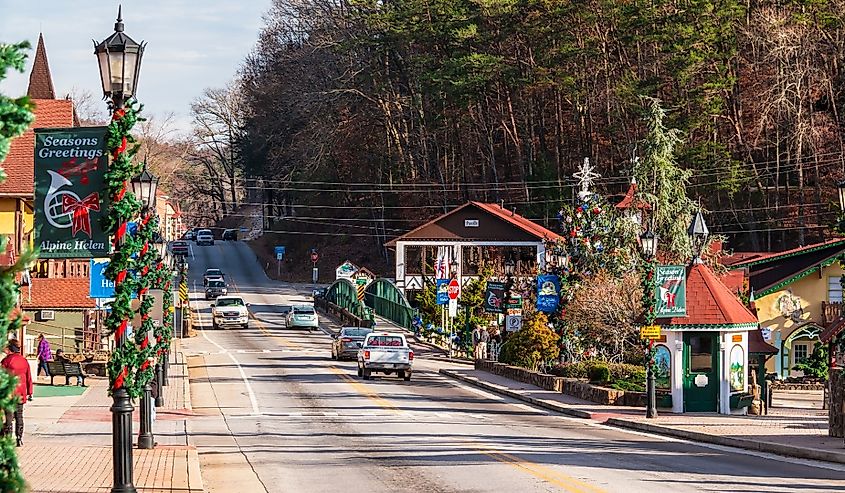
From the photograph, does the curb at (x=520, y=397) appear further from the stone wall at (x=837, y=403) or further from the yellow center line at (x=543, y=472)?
the yellow center line at (x=543, y=472)

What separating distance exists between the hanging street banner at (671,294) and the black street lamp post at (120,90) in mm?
20031

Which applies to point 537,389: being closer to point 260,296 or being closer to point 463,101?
point 463,101

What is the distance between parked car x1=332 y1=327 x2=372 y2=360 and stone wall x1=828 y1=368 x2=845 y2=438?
32.6 meters

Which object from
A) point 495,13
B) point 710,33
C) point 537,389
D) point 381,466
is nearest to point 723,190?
point 710,33

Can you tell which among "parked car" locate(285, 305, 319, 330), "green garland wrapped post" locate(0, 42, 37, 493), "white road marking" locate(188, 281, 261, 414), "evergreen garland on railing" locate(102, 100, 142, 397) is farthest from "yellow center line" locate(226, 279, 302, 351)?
"green garland wrapped post" locate(0, 42, 37, 493)

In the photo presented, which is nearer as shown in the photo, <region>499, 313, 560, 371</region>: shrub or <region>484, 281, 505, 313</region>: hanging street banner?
<region>499, 313, 560, 371</region>: shrub

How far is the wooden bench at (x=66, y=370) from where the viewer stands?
3881 cm

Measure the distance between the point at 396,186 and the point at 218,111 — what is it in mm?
40637

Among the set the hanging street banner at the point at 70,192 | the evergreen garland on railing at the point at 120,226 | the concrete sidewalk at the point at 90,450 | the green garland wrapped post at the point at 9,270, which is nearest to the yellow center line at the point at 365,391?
the concrete sidewalk at the point at 90,450

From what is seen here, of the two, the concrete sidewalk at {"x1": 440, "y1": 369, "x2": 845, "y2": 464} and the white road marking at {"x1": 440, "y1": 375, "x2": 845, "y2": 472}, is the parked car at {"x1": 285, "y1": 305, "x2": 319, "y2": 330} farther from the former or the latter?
the concrete sidewalk at {"x1": 440, "y1": 369, "x2": 845, "y2": 464}

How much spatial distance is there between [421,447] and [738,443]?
6.69 meters

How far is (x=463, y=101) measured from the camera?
80.3 m

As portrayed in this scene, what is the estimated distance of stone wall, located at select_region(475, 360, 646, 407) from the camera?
35375 millimetres

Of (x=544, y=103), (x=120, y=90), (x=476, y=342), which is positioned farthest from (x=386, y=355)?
(x=544, y=103)
